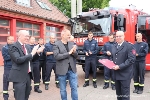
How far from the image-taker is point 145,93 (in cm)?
605

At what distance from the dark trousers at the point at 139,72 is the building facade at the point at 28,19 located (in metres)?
7.81

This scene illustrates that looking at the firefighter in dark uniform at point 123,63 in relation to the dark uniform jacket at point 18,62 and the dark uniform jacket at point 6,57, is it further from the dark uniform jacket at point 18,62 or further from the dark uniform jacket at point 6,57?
the dark uniform jacket at point 6,57

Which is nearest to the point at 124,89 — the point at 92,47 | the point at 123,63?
the point at 123,63

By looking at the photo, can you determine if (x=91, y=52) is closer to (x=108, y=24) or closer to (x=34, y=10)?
(x=108, y=24)

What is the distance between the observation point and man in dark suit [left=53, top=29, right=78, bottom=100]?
4508mm

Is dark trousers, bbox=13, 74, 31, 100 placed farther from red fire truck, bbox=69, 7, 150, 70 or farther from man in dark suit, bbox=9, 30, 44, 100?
red fire truck, bbox=69, 7, 150, 70

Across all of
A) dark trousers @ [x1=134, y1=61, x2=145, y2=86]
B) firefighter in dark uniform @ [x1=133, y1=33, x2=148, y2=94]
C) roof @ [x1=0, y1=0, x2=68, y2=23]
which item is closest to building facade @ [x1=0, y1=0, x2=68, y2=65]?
roof @ [x1=0, y1=0, x2=68, y2=23]

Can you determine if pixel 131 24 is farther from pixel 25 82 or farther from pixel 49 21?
pixel 49 21

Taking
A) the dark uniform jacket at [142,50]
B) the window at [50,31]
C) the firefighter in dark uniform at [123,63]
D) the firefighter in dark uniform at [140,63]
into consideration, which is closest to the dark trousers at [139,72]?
the firefighter in dark uniform at [140,63]

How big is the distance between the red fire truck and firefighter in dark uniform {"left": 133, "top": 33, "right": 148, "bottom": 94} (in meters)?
1.34

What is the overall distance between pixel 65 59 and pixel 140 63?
2.67m

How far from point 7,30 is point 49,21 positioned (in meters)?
4.72

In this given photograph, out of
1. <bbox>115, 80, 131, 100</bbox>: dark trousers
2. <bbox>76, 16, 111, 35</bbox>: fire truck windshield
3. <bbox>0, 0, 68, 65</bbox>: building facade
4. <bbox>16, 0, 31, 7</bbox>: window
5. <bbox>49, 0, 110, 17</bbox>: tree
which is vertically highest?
<bbox>49, 0, 110, 17</bbox>: tree

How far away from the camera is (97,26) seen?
748 centimetres
